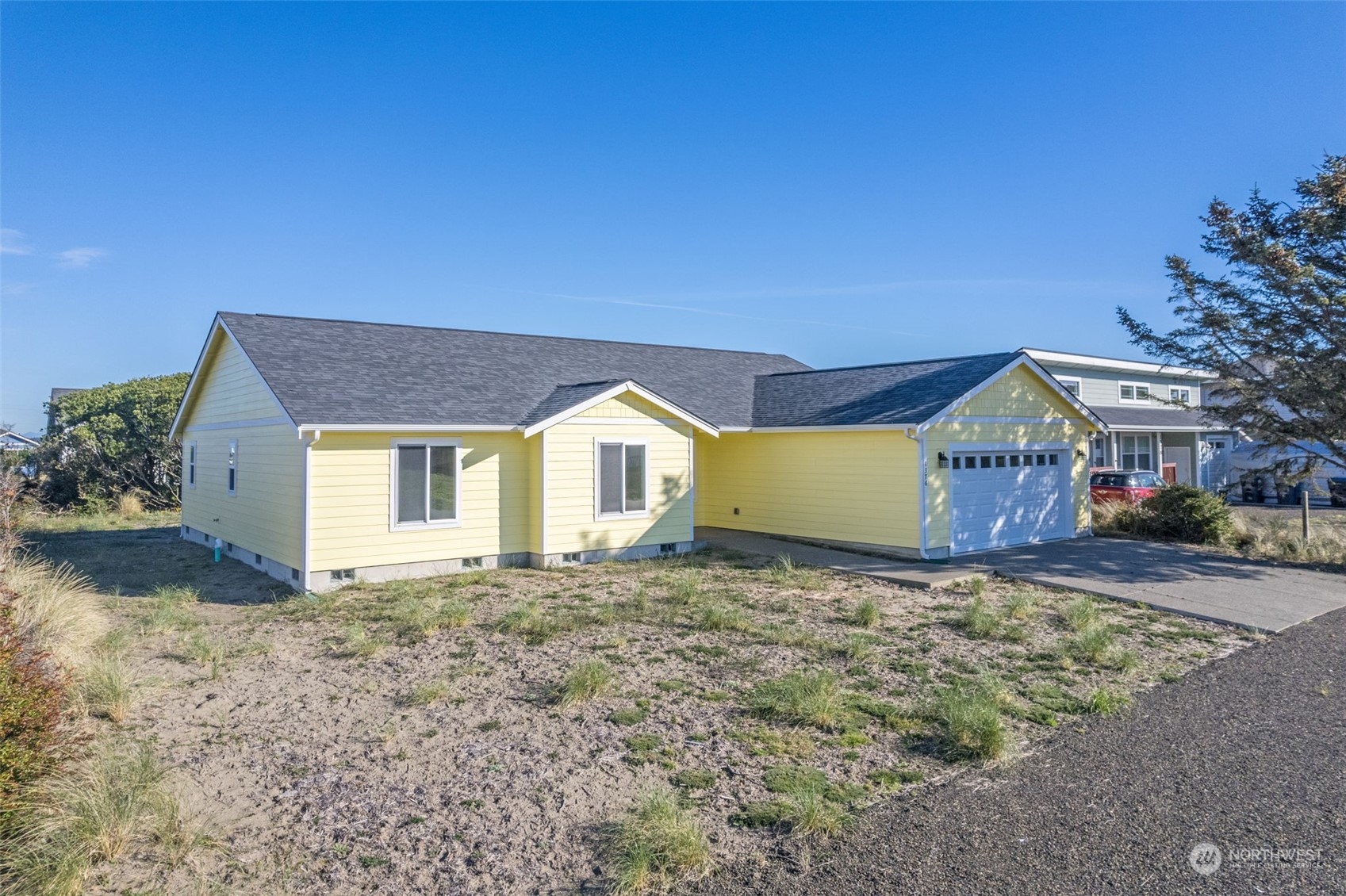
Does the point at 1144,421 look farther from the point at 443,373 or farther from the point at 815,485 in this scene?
the point at 443,373

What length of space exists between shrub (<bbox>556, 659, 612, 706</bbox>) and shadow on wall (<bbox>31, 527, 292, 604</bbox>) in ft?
23.2

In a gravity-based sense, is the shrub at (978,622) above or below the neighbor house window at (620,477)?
below

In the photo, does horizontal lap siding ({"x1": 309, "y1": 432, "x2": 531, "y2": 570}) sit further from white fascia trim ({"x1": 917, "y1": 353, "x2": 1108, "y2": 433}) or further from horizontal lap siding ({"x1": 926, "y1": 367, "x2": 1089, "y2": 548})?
horizontal lap siding ({"x1": 926, "y1": 367, "x2": 1089, "y2": 548})

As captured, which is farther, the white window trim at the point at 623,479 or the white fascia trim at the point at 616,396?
the white window trim at the point at 623,479

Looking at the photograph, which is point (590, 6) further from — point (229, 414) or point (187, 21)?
point (229, 414)

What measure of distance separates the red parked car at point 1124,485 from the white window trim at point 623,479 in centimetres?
1343

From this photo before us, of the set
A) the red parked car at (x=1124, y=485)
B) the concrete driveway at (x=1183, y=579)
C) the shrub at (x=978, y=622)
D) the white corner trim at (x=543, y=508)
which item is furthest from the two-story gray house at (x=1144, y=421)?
the white corner trim at (x=543, y=508)

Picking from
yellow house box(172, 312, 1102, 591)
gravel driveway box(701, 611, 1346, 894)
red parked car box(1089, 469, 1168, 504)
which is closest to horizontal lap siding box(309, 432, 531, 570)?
yellow house box(172, 312, 1102, 591)

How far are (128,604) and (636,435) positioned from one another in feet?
29.2

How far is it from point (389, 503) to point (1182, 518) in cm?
1754

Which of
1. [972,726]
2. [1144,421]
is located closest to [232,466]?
[972,726]

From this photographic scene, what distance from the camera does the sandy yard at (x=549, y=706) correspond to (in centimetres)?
477

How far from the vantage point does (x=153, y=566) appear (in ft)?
49.7

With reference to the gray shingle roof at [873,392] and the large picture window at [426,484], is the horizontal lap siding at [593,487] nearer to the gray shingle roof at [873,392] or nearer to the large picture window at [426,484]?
the large picture window at [426,484]
